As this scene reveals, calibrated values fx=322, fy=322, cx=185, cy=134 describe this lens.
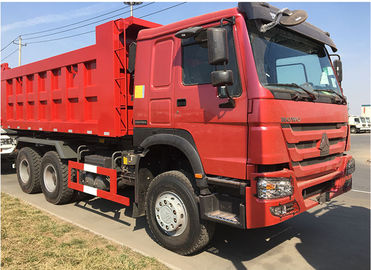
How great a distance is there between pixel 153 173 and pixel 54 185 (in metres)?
2.84

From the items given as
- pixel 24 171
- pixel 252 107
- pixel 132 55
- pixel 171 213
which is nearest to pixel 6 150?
pixel 24 171

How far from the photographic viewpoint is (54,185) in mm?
6410

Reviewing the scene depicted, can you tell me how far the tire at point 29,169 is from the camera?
6.96 meters

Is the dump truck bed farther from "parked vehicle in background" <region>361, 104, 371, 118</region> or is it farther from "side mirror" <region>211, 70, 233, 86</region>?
"parked vehicle in background" <region>361, 104, 371, 118</region>

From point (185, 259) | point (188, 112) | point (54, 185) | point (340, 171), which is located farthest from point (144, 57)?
point (54, 185)

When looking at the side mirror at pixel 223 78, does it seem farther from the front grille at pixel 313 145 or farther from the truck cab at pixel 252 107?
the front grille at pixel 313 145

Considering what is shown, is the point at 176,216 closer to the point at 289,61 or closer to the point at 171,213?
the point at 171,213

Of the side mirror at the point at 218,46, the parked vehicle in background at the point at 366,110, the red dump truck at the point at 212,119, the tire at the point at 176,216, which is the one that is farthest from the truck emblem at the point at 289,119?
the parked vehicle in background at the point at 366,110

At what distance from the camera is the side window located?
344 cm

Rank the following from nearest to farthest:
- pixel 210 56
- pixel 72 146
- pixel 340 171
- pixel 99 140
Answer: pixel 210 56, pixel 340 171, pixel 99 140, pixel 72 146

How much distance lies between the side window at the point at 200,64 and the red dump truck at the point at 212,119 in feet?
0.04

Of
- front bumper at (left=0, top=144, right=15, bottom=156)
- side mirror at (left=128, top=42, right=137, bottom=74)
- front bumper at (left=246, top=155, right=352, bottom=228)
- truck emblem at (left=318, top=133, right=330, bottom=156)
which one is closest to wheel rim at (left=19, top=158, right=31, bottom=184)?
front bumper at (left=0, top=144, right=15, bottom=156)

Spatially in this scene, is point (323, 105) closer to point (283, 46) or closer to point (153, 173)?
point (283, 46)

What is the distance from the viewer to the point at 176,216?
396 cm
